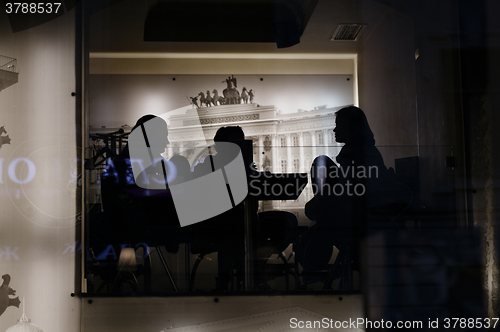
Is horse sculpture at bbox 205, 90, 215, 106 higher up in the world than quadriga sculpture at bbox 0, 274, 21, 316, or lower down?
higher up

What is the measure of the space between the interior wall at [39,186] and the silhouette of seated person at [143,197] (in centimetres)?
16

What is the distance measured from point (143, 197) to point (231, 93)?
1.89 ft

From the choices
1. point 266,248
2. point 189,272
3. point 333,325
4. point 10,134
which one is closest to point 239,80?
point 266,248

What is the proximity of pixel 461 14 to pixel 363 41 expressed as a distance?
439mm

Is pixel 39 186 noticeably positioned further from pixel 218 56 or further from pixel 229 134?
pixel 218 56

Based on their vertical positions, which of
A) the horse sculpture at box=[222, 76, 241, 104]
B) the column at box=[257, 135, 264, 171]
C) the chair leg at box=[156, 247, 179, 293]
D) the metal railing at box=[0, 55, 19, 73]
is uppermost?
the metal railing at box=[0, 55, 19, 73]

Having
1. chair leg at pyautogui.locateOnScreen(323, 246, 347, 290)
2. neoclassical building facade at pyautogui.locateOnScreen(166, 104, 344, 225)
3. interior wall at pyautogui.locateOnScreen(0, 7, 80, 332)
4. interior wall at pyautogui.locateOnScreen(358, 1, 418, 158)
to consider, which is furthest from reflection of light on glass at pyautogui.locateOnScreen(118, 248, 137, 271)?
interior wall at pyautogui.locateOnScreen(358, 1, 418, 158)

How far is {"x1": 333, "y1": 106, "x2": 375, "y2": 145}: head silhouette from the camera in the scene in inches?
51.3

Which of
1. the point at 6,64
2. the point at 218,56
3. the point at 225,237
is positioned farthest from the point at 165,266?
the point at 6,64

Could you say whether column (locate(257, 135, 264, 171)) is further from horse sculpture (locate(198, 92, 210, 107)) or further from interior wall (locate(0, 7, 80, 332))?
interior wall (locate(0, 7, 80, 332))

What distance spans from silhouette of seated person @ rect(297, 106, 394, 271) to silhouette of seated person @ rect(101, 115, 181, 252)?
555 mm

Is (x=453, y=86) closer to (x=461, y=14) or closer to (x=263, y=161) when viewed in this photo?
(x=461, y=14)

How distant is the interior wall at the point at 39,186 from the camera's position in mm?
1320

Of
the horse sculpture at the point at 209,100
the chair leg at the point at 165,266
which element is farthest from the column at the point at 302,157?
the chair leg at the point at 165,266
